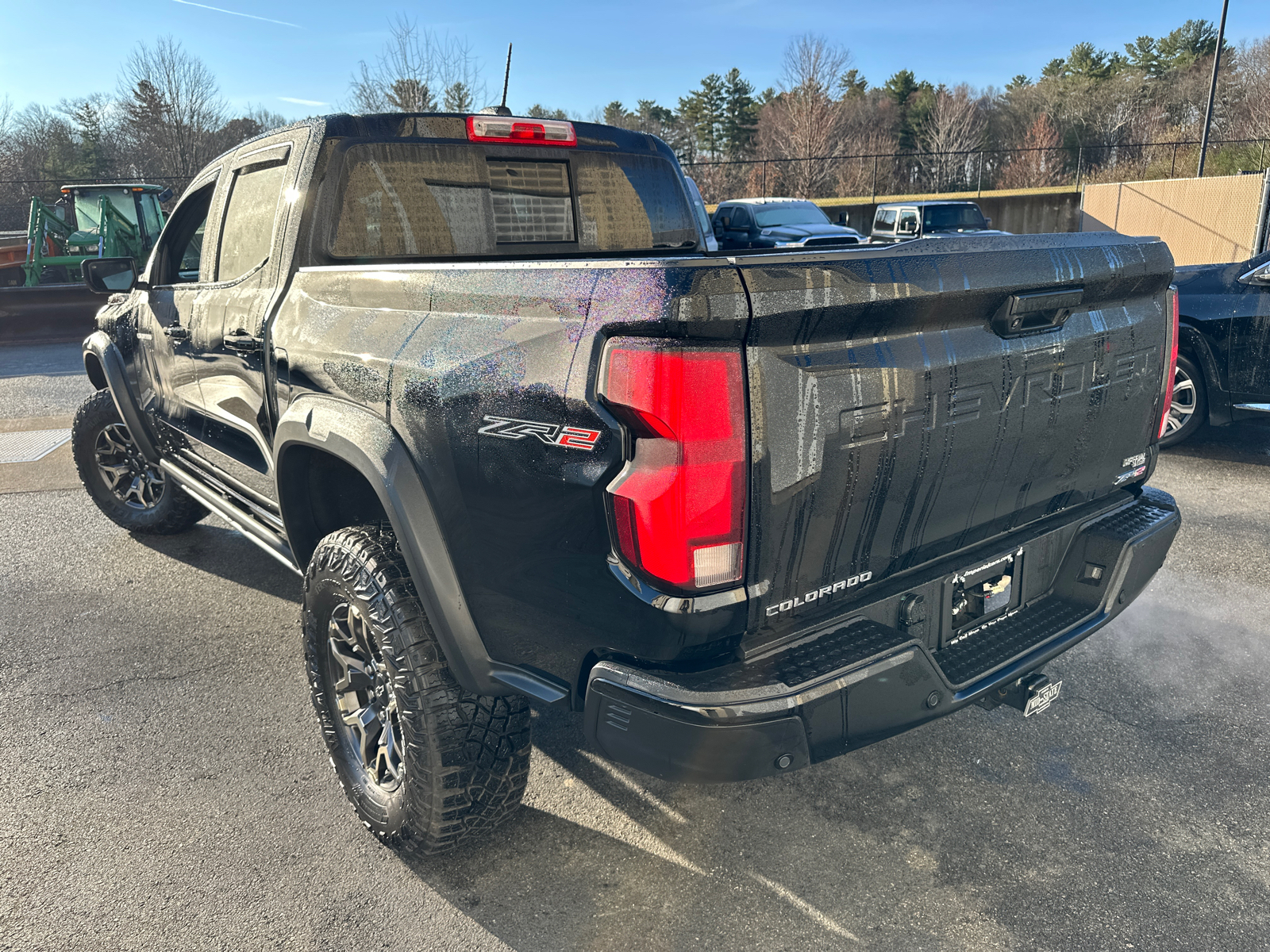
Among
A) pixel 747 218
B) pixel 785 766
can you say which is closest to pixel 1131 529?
pixel 785 766

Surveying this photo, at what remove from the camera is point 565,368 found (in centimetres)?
191

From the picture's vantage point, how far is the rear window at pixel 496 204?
307 centimetres

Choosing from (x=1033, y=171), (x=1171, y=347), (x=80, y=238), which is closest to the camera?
(x=1171, y=347)

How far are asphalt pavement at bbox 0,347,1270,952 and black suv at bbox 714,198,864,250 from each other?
1459 centimetres

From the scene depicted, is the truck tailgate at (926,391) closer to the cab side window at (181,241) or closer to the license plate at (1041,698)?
the license plate at (1041,698)

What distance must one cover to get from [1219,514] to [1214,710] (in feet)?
8.27

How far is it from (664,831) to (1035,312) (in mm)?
1806

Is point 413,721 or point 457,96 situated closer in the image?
point 413,721

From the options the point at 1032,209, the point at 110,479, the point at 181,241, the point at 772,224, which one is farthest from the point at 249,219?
the point at 1032,209

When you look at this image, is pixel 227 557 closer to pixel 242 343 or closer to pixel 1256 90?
pixel 242 343

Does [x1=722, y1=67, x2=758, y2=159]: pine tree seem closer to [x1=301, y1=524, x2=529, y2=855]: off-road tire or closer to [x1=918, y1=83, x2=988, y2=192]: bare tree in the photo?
[x1=918, y1=83, x2=988, y2=192]: bare tree

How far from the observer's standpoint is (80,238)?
736 inches

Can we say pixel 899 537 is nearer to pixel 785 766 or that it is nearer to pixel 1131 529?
pixel 785 766

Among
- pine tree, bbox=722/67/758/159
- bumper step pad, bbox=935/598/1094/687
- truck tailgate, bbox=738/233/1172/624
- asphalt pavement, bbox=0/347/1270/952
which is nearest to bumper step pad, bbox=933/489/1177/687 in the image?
bumper step pad, bbox=935/598/1094/687
